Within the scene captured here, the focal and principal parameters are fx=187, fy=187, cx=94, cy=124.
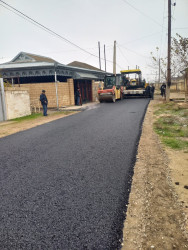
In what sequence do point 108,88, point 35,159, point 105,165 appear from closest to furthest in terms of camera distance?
point 105,165 → point 35,159 → point 108,88

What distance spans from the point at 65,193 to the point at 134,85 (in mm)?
23008

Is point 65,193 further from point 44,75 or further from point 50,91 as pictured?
point 44,75

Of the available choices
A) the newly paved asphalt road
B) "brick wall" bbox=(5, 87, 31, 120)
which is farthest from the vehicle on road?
the newly paved asphalt road

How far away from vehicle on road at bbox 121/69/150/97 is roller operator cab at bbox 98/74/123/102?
4.65 ft

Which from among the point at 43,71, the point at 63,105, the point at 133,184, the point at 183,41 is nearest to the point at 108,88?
the point at 63,105

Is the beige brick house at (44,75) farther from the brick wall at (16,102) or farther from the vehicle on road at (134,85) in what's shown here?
the vehicle on road at (134,85)

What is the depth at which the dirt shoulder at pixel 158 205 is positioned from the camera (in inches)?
83.4

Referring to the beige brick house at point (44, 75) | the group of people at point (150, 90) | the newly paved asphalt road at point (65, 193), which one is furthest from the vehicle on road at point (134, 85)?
the newly paved asphalt road at point (65, 193)

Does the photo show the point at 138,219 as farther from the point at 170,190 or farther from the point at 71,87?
the point at 71,87

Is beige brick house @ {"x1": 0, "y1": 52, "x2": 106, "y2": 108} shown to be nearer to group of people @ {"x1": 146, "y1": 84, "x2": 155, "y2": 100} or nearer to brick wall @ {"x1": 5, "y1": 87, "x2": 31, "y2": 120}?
brick wall @ {"x1": 5, "y1": 87, "x2": 31, "y2": 120}

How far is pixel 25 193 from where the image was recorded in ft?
10.4

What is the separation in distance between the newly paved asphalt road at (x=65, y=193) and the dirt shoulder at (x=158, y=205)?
164 millimetres

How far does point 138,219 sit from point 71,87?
17.8m

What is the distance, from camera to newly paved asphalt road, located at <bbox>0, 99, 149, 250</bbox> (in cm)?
219
